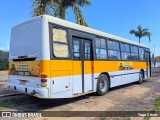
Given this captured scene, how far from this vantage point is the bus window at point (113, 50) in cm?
1227

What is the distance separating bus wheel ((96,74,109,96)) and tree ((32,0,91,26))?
575 centimetres

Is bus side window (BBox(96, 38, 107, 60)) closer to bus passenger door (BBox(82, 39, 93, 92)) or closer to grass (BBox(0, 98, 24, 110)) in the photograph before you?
bus passenger door (BBox(82, 39, 93, 92))

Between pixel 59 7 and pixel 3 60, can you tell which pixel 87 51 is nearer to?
pixel 59 7

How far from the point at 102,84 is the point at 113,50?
2214 millimetres

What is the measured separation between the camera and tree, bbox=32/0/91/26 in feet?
49.9

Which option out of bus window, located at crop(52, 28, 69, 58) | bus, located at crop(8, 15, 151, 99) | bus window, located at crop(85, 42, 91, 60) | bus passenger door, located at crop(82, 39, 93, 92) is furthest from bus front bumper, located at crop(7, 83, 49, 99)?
bus window, located at crop(85, 42, 91, 60)

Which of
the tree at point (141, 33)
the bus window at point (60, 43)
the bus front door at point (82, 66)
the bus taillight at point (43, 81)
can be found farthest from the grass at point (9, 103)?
the tree at point (141, 33)

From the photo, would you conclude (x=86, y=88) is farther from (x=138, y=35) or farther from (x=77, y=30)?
(x=138, y=35)

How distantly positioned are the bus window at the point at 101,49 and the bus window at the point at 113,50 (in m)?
0.55

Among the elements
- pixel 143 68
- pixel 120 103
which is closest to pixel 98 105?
pixel 120 103

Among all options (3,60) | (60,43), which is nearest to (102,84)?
(60,43)

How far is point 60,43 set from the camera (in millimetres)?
8656

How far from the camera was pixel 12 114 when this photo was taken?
7.71 meters

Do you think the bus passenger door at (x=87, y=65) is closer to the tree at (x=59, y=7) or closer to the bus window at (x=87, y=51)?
the bus window at (x=87, y=51)
